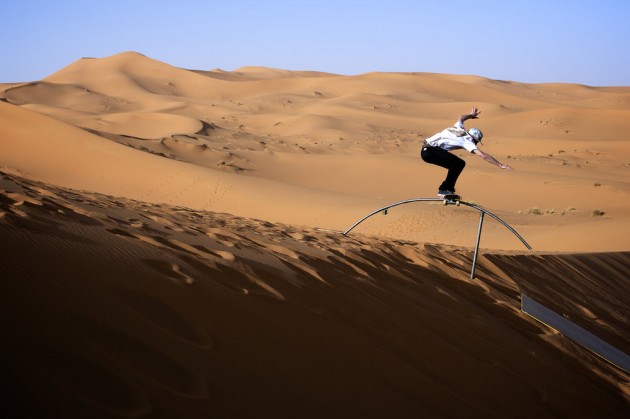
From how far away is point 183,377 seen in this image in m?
3.04

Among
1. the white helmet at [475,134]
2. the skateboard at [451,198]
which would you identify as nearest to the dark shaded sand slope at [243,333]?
the skateboard at [451,198]

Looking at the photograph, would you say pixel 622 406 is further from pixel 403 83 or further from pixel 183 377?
pixel 403 83

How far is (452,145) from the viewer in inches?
274

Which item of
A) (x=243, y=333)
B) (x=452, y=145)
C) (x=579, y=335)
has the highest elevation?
(x=452, y=145)

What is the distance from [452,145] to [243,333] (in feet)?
13.2

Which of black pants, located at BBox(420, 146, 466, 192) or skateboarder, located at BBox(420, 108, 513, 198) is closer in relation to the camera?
skateboarder, located at BBox(420, 108, 513, 198)

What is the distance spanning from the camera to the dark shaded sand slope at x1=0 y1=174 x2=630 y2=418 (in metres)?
2.87

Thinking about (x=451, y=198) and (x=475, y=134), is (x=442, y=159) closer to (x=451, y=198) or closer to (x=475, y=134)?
(x=451, y=198)

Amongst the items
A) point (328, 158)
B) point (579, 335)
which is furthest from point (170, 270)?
point (328, 158)

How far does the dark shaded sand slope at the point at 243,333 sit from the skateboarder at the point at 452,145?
1.31m

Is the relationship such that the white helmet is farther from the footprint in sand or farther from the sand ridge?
the sand ridge

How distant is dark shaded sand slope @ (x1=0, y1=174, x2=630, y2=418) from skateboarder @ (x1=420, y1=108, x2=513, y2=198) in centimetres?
131

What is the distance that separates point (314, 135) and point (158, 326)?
37.7m

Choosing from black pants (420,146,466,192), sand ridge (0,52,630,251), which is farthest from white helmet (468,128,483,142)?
sand ridge (0,52,630,251)
